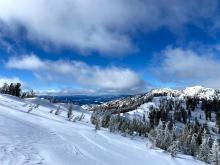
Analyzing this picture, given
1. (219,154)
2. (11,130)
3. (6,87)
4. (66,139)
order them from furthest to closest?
(6,87) → (219,154) → (66,139) → (11,130)

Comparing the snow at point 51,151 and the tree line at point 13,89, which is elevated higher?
the tree line at point 13,89

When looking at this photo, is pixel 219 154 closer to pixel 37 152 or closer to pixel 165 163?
pixel 165 163

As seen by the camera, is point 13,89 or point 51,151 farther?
point 13,89

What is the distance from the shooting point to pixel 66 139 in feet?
54.1

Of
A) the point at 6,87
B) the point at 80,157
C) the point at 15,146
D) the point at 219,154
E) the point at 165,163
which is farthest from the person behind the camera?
the point at 6,87

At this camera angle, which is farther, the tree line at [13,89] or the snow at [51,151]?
the tree line at [13,89]

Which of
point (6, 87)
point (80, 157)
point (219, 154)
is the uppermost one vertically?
point (6, 87)

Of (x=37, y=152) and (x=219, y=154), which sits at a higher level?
(x=37, y=152)

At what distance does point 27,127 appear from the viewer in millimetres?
16641

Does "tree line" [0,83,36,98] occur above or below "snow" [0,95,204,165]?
above

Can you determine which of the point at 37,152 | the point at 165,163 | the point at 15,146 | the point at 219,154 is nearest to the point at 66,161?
the point at 37,152

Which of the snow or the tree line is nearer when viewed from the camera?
the snow

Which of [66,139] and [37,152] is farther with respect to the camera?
[66,139]

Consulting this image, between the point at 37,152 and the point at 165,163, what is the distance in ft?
31.2
